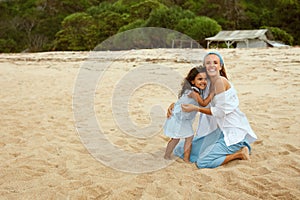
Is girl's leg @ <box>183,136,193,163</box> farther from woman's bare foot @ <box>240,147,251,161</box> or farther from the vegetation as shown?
the vegetation

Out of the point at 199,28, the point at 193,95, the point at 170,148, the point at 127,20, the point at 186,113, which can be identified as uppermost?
the point at 127,20

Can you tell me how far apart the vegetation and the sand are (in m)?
16.9

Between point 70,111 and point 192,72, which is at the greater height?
point 192,72

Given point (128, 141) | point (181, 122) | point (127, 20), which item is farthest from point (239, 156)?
point (127, 20)

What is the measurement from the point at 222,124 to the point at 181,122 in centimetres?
35

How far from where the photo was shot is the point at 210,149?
286 centimetres

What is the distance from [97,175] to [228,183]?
1010 millimetres

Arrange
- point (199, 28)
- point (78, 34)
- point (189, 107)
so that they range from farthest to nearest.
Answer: point (78, 34) → point (199, 28) → point (189, 107)

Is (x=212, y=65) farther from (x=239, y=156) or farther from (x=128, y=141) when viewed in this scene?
(x=128, y=141)

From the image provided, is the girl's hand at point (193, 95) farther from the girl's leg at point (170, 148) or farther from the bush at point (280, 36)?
the bush at point (280, 36)

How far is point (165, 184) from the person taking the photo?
8.07 feet

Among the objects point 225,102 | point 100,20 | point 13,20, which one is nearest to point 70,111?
point 225,102

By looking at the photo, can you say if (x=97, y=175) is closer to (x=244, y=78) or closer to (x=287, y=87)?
(x=287, y=87)

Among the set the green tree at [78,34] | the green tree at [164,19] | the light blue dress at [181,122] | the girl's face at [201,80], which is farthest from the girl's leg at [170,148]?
the green tree at [78,34]
